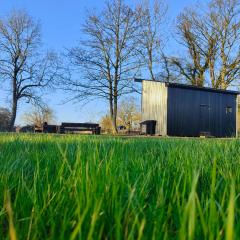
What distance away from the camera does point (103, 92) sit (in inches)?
1223

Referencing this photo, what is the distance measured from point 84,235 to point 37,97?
36929mm

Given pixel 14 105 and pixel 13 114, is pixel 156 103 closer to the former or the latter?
pixel 13 114

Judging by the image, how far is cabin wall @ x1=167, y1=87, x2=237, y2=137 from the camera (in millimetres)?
26078

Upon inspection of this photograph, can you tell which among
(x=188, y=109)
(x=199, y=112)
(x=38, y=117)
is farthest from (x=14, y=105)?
(x=199, y=112)

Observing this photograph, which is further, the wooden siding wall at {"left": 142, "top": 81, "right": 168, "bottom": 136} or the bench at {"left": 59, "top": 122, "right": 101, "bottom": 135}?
the bench at {"left": 59, "top": 122, "right": 101, "bottom": 135}

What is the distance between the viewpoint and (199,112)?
2716 centimetres

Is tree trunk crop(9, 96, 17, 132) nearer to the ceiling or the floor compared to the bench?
nearer to the ceiling

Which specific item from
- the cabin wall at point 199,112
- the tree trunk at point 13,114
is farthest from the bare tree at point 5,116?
the cabin wall at point 199,112

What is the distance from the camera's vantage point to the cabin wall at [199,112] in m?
26.1

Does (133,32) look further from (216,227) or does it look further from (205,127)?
(216,227)

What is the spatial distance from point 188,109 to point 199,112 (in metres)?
1.10

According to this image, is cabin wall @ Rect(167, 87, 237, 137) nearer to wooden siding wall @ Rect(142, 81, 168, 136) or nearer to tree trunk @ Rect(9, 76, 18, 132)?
wooden siding wall @ Rect(142, 81, 168, 136)

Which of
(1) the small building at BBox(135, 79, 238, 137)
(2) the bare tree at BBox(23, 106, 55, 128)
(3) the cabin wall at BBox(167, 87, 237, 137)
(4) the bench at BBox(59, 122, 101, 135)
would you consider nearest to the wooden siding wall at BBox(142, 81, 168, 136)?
(1) the small building at BBox(135, 79, 238, 137)

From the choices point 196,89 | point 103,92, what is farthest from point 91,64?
point 196,89
